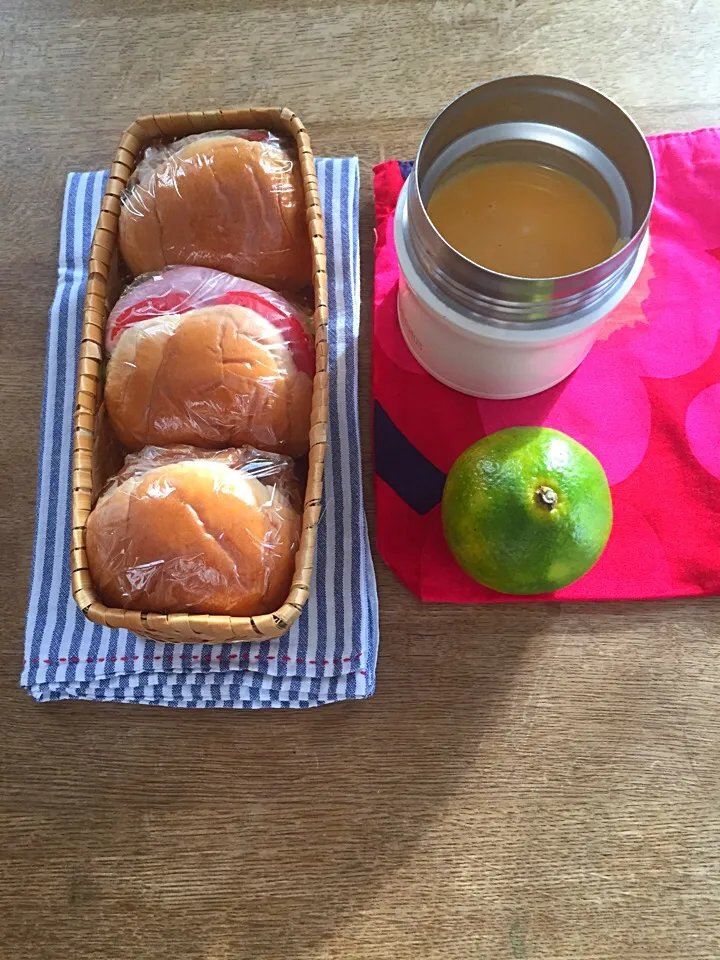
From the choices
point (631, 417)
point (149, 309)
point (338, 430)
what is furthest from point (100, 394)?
point (631, 417)

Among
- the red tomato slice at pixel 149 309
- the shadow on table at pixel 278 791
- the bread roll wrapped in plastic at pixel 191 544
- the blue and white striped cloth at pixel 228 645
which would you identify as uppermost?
the red tomato slice at pixel 149 309

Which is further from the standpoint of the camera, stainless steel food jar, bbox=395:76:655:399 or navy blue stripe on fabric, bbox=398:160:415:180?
navy blue stripe on fabric, bbox=398:160:415:180

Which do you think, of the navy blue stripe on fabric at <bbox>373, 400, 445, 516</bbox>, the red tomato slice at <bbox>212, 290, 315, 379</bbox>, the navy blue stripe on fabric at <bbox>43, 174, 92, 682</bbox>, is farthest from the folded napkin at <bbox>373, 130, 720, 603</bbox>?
the navy blue stripe on fabric at <bbox>43, 174, 92, 682</bbox>

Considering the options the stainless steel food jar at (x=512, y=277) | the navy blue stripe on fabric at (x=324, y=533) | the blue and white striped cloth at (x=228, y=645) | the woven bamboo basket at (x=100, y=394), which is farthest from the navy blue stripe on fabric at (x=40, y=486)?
the stainless steel food jar at (x=512, y=277)

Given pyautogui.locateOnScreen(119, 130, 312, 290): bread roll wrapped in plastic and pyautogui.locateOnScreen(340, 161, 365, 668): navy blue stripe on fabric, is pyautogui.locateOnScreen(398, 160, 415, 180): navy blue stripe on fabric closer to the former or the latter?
pyautogui.locateOnScreen(340, 161, 365, 668): navy blue stripe on fabric

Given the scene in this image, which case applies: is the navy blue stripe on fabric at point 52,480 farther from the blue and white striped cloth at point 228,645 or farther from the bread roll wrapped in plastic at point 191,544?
the bread roll wrapped in plastic at point 191,544

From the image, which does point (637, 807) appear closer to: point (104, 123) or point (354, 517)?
point (354, 517)
